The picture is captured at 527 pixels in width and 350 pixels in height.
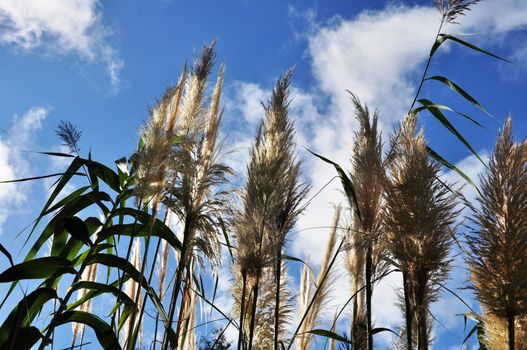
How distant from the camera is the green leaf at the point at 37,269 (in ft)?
6.77

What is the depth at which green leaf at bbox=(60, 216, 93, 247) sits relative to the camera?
7.09 ft

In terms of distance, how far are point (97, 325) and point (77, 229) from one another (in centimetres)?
42

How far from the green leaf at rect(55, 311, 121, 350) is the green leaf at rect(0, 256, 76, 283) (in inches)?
6.8

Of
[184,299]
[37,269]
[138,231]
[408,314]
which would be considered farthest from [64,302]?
[408,314]

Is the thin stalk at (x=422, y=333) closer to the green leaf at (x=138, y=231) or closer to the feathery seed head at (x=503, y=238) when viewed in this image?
the feathery seed head at (x=503, y=238)

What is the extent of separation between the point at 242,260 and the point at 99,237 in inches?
23.8

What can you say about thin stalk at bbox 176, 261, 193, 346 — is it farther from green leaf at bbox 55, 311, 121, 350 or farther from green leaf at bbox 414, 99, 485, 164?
green leaf at bbox 414, 99, 485, 164

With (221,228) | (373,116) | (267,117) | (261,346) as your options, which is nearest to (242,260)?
(221,228)

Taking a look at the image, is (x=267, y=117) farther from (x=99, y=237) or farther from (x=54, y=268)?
(x=54, y=268)

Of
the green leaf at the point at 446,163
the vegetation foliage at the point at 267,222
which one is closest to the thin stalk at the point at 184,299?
the vegetation foliage at the point at 267,222

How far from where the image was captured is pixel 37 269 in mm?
2131

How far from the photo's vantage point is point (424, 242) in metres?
2.18

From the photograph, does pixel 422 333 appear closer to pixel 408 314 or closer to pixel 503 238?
pixel 408 314

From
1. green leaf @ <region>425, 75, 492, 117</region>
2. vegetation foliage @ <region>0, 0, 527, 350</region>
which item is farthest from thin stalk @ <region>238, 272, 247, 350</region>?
green leaf @ <region>425, 75, 492, 117</region>
